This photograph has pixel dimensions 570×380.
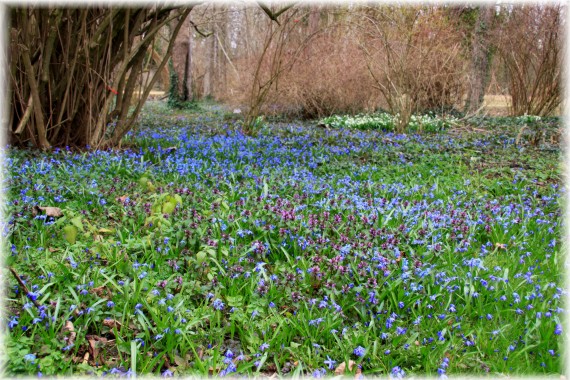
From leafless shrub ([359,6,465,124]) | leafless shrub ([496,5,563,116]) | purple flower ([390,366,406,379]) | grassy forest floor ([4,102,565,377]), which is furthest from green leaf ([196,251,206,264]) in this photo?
leafless shrub ([496,5,563,116])

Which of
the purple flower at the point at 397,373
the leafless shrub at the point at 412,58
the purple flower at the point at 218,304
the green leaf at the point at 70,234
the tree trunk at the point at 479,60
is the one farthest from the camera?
the tree trunk at the point at 479,60

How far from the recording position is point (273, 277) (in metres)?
2.39

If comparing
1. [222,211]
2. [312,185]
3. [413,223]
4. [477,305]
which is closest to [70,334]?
[222,211]

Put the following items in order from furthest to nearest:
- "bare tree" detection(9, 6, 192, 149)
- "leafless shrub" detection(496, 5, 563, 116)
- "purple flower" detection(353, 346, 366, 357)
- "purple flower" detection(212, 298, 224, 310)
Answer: "leafless shrub" detection(496, 5, 563, 116) → "bare tree" detection(9, 6, 192, 149) → "purple flower" detection(212, 298, 224, 310) → "purple flower" detection(353, 346, 366, 357)

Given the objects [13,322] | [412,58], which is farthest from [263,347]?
[412,58]

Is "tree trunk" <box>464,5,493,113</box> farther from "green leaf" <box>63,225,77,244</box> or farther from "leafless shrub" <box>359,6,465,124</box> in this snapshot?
"green leaf" <box>63,225,77,244</box>

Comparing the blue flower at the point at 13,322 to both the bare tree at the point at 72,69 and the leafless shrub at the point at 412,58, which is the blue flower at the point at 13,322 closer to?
the bare tree at the point at 72,69

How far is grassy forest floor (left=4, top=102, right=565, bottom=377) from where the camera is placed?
6.42ft

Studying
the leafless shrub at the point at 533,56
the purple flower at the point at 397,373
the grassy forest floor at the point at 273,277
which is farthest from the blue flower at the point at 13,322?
the leafless shrub at the point at 533,56

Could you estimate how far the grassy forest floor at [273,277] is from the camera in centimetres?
196

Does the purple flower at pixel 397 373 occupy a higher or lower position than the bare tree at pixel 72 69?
lower

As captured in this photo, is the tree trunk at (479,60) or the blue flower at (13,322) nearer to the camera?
the blue flower at (13,322)

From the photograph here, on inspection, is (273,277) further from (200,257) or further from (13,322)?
(13,322)

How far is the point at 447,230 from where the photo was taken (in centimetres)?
326
